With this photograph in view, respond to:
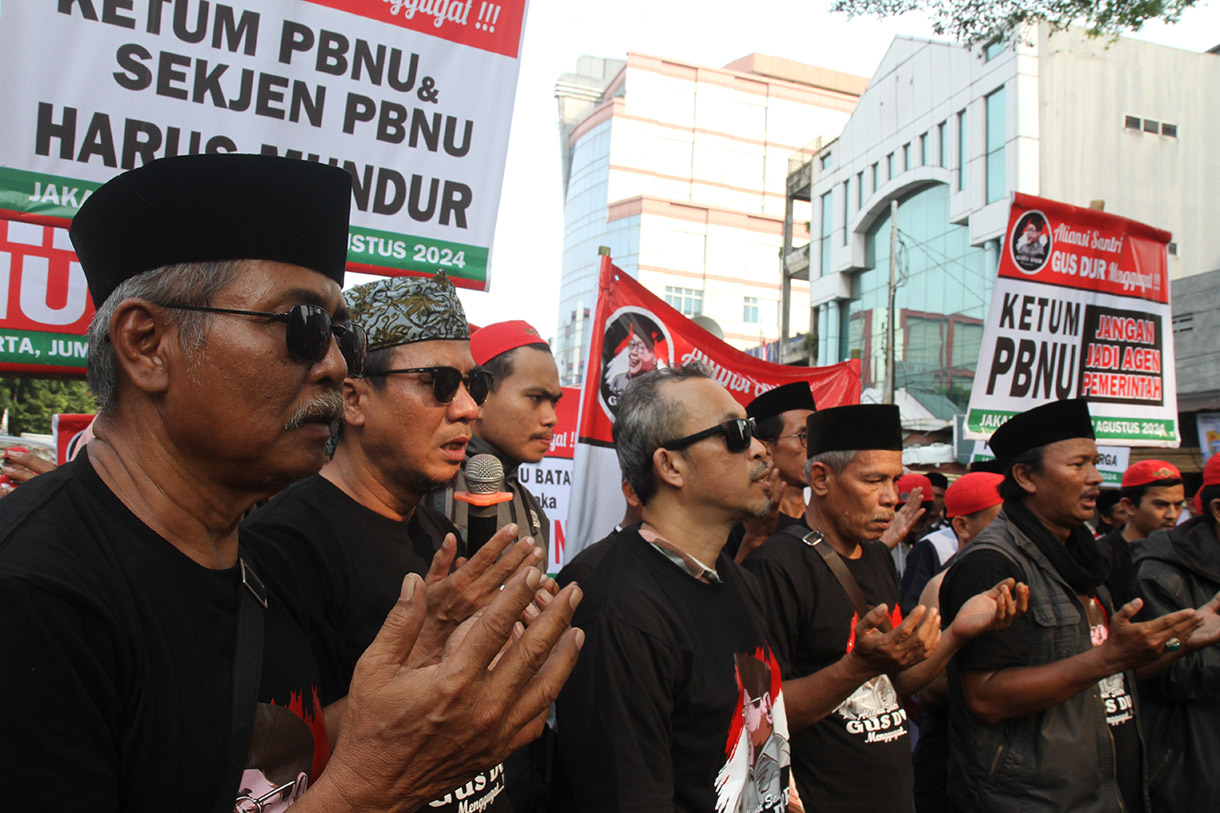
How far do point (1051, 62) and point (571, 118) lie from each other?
61303mm

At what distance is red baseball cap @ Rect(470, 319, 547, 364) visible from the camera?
395 centimetres

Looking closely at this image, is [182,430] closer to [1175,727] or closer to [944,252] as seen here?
[1175,727]

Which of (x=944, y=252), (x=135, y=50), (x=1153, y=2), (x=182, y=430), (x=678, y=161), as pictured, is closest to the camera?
(x=182, y=430)

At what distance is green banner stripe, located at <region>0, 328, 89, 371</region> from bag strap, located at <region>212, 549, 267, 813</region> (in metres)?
1.91

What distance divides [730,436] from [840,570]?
93 cm

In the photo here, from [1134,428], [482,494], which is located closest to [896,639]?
[482,494]

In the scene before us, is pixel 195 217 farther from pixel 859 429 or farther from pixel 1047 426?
pixel 1047 426

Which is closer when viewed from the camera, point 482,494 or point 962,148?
point 482,494

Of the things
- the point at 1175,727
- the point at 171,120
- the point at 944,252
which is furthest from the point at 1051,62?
the point at 171,120

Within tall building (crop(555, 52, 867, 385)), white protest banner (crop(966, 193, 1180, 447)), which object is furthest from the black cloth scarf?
tall building (crop(555, 52, 867, 385))

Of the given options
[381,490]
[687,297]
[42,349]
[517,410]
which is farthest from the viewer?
[687,297]

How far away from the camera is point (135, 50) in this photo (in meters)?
3.03

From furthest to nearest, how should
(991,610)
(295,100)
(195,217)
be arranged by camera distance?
(295,100), (991,610), (195,217)

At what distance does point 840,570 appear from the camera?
11.1ft
